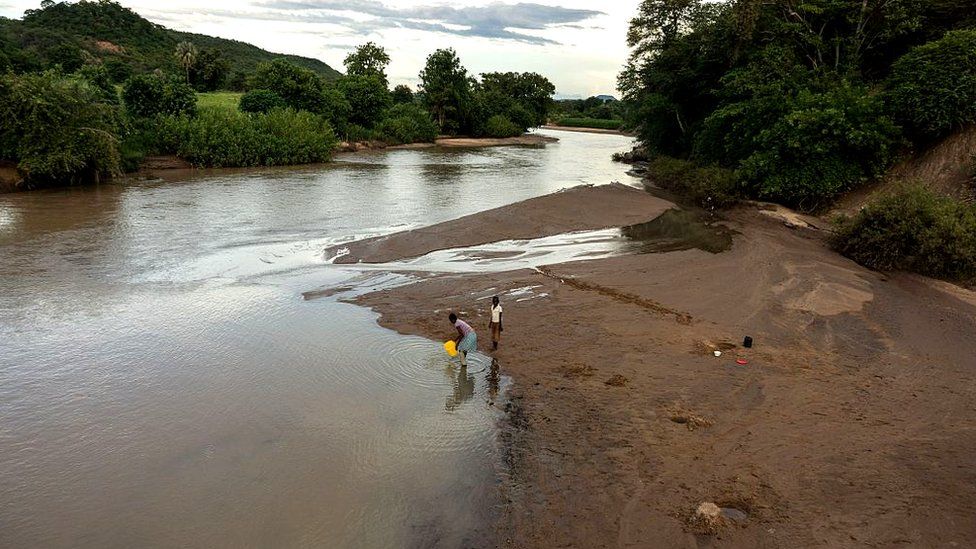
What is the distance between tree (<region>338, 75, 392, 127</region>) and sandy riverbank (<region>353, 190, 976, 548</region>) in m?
48.7

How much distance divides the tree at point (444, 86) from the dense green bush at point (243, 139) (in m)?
28.9

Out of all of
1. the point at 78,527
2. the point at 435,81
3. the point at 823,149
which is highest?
the point at 435,81

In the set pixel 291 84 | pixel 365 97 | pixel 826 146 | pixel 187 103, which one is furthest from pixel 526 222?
pixel 365 97

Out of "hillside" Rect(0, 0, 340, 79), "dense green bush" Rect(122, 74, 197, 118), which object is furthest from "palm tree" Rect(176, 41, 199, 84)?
"dense green bush" Rect(122, 74, 197, 118)

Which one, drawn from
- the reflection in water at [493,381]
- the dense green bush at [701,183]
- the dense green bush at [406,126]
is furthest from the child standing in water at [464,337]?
the dense green bush at [406,126]

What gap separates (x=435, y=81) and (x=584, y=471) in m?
69.5

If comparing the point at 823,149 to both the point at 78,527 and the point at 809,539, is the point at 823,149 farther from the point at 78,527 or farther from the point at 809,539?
the point at 78,527

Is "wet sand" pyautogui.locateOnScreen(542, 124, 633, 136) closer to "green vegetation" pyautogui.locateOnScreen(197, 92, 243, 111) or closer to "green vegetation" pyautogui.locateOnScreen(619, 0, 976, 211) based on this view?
"green vegetation" pyautogui.locateOnScreen(197, 92, 243, 111)

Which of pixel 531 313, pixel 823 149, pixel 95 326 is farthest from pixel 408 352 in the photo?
pixel 823 149

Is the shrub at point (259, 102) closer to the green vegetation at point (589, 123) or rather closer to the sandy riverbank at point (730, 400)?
the sandy riverbank at point (730, 400)

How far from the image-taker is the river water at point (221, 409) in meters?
6.44

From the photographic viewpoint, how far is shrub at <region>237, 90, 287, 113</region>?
149ft

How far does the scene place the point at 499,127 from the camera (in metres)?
79.8

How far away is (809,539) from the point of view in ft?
18.9
